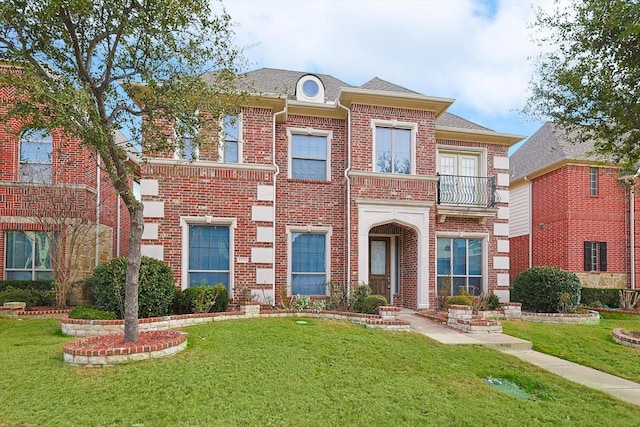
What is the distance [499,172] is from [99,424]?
44.7 ft

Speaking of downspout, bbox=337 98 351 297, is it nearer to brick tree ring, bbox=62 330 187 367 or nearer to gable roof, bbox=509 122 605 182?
brick tree ring, bbox=62 330 187 367

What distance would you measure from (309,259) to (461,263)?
5183mm

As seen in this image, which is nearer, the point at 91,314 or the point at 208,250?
the point at 91,314

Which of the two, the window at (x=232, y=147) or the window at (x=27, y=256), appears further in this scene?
the window at (x=27, y=256)

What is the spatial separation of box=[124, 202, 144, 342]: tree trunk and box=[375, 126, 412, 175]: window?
749 centimetres

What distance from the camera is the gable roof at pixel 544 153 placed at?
1747 centimetres

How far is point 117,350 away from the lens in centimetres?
637

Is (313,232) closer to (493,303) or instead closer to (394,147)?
(394,147)

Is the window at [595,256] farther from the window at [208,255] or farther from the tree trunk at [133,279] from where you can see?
the tree trunk at [133,279]

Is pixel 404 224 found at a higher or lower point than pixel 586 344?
higher

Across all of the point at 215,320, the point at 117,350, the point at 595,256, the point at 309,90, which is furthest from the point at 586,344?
the point at 309,90

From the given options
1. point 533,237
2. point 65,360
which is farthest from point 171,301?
point 533,237

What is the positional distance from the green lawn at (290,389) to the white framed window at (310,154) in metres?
6.33

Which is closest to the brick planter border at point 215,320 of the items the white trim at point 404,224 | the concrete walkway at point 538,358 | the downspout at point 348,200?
the concrete walkway at point 538,358
